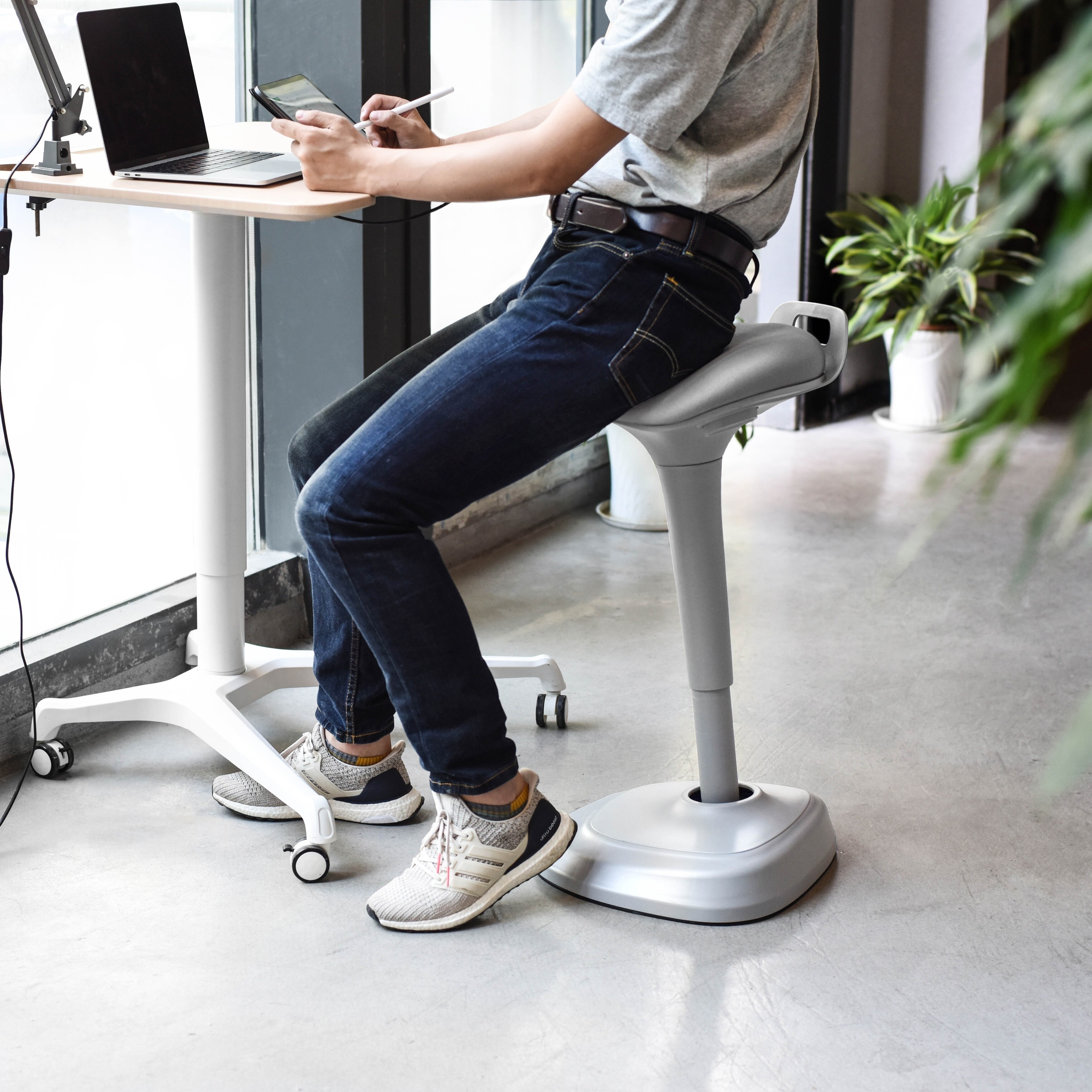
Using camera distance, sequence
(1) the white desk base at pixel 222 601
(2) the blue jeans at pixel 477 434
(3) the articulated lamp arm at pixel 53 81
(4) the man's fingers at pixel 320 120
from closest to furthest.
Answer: (2) the blue jeans at pixel 477 434
(4) the man's fingers at pixel 320 120
(3) the articulated lamp arm at pixel 53 81
(1) the white desk base at pixel 222 601

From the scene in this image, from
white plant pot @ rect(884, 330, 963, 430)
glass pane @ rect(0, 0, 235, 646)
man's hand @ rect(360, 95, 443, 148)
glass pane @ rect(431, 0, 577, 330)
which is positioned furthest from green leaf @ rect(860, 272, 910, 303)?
man's hand @ rect(360, 95, 443, 148)

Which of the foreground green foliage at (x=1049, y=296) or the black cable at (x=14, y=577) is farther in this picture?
the black cable at (x=14, y=577)

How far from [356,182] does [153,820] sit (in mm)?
926

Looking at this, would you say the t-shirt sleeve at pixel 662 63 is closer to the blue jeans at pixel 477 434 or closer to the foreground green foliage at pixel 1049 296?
the blue jeans at pixel 477 434

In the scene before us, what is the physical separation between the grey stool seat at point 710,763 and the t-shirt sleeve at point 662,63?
0.30 metres

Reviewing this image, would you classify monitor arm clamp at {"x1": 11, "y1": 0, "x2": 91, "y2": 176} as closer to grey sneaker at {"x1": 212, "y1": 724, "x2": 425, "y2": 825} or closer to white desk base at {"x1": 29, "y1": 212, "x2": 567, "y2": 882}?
white desk base at {"x1": 29, "y1": 212, "x2": 567, "y2": 882}

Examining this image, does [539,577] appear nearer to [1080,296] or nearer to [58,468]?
[58,468]

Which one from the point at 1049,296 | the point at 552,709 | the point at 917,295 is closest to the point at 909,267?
the point at 917,295

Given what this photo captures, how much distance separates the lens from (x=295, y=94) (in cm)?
176

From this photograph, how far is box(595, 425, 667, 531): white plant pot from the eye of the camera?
3203 mm

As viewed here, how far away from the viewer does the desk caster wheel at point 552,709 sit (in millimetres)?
2152

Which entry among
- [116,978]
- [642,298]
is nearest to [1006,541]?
[642,298]

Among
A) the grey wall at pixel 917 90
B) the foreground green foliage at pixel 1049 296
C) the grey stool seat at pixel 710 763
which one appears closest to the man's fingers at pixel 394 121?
the grey stool seat at pixel 710 763

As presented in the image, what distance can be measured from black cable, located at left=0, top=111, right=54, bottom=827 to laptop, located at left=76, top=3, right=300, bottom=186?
0.39ft
